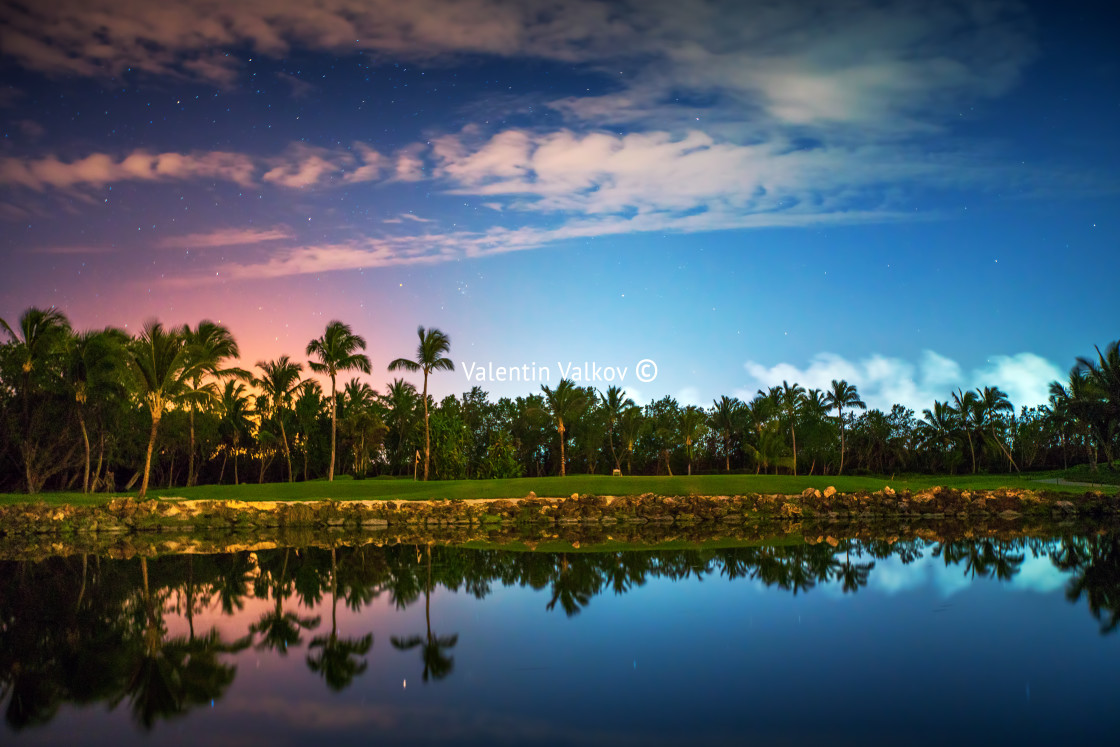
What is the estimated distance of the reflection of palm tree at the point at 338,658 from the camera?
6172mm

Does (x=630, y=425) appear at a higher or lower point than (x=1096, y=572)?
higher

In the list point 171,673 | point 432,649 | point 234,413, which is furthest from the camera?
point 234,413

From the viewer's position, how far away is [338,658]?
22.3 ft

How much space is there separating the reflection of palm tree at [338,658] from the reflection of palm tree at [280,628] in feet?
0.82

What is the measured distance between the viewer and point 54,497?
28188mm

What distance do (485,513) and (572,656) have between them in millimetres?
16239

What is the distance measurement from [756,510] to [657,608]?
15718 millimetres

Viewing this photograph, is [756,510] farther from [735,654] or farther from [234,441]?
[234,441]

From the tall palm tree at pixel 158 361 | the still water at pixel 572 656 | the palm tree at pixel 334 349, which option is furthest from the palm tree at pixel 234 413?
the still water at pixel 572 656

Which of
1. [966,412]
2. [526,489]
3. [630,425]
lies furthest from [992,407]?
[526,489]

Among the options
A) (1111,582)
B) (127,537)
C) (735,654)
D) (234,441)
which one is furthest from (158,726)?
(234,441)

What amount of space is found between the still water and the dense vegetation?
68.7 ft

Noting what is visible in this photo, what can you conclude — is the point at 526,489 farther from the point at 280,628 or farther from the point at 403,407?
the point at 403,407

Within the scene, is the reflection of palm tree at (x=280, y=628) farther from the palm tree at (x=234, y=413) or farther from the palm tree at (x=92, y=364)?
the palm tree at (x=234, y=413)
